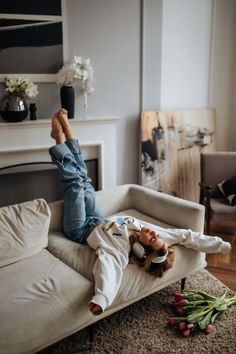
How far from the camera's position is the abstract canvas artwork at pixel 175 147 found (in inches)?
128

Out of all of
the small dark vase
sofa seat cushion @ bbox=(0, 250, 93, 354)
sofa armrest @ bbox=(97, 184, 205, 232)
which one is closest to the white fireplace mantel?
the small dark vase

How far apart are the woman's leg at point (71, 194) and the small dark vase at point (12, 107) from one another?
48 cm

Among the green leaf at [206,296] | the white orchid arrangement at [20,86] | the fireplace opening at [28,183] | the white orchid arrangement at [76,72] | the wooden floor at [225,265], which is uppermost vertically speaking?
the white orchid arrangement at [76,72]

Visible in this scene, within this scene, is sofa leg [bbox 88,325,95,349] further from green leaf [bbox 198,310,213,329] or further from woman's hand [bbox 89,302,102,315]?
green leaf [bbox 198,310,213,329]

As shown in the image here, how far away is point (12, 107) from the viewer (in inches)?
97.4

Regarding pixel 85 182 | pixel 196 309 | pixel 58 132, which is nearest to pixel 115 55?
pixel 58 132

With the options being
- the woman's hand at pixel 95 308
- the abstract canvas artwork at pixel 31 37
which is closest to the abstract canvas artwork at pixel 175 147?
the abstract canvas artwork at pixel 31 37

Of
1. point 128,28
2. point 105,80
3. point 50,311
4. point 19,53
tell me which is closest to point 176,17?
point 128,28

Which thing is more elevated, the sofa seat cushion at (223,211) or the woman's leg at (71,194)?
the woman's leg at (71,194)

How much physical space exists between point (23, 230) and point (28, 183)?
0.90 m

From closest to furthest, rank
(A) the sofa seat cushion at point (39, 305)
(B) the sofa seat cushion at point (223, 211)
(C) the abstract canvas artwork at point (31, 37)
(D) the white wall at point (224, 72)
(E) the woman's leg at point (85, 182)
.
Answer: (A) the sofa seat cushion at point (39, 305)
(E) the woman's leg at point (85, 182)
(C) the abstract canvas artwork at point (31, 37)
(B) the sofa seat cushion at point (223, 211)
(D) the white wall at point (224, 72)

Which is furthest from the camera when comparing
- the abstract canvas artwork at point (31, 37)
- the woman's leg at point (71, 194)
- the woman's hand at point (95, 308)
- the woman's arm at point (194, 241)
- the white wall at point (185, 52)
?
the white wall at point (185, 52)

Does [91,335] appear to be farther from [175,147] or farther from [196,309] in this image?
[175,147]

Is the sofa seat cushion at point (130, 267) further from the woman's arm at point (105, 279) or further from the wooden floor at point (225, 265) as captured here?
the wooden floor at point (225, 265)
